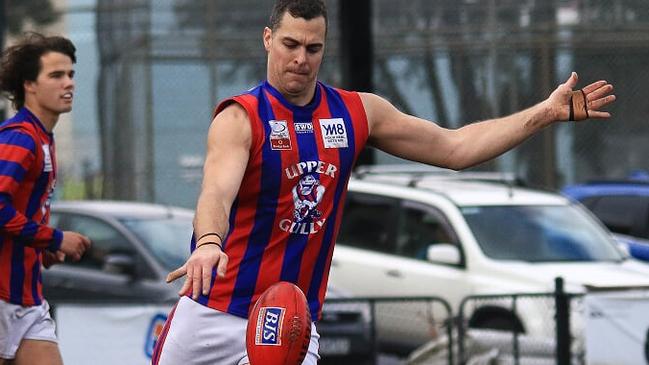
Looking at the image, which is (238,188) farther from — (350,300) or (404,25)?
(404,25)

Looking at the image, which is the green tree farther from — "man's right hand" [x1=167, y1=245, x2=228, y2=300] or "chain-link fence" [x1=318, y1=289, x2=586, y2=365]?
"man's right hand" [x1=167, y1=245, x2=228, y2=300]

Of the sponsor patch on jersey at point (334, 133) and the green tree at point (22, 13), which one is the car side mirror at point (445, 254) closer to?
the sponsor patch on jersey at point (334, 133)

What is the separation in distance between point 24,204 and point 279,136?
→ 81.8 inches

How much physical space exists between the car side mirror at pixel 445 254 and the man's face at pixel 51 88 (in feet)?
19.8

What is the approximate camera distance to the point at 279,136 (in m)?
→ 5.63

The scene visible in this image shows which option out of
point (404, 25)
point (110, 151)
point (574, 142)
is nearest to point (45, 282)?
point (110, 151)

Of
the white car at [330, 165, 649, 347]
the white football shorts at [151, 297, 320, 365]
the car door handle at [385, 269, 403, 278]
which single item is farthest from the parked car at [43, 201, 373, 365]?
the white football shorts at [151, 297, 320, 365]

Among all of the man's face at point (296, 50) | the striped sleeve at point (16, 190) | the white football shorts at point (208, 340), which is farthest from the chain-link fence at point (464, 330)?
the man's face at point (296, 50)

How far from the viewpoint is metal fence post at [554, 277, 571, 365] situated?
432 inches

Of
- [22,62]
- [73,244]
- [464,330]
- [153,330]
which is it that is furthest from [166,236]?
[73,244]

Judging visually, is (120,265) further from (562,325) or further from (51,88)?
(51,88)

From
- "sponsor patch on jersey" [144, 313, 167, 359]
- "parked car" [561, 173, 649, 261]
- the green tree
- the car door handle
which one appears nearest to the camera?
"sponsor patch on jersey" [144, 313, 167, 359]

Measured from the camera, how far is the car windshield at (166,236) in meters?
13.3

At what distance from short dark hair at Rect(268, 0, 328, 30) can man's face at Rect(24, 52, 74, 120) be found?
2.11m
